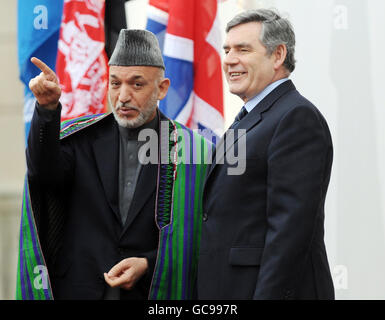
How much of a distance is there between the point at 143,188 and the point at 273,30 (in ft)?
2.77

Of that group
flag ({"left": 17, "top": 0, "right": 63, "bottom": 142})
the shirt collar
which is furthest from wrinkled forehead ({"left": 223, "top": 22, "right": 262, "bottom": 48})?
flag ({"left": 17, "top": 0, "right": 63, "bottom": 142})

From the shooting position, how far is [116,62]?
10.8 ft

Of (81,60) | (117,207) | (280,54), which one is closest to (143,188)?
(117,207)

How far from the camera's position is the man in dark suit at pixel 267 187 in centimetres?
273

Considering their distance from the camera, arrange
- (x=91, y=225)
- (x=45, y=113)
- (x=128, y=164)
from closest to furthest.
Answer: (x=45, y=113)
(x=91, y=225)
(x=128, y=164)

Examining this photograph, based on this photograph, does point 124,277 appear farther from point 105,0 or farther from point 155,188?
point 105,0

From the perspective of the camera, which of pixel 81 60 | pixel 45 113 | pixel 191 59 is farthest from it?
pixel 191 59

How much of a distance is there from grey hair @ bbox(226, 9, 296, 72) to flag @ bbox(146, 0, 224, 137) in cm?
129

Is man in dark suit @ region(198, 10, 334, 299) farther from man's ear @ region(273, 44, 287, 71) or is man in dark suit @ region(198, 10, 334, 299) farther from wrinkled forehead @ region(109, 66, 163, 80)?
wrinkled forehead @ region(109, 66, 163, 80)

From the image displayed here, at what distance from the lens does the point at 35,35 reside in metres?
4.27

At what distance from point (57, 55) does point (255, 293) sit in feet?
6.82

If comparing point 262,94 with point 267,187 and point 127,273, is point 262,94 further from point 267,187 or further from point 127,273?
point 127,273
